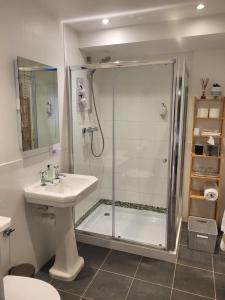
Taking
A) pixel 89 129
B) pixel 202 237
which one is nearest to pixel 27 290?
pixel 202 237

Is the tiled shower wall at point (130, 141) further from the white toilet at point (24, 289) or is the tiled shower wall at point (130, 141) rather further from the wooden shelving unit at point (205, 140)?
the white toilet at point (24, 289)

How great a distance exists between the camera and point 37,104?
2.15 m

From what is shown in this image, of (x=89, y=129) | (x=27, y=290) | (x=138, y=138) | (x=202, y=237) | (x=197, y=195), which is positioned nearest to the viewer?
(x=27, y=290)

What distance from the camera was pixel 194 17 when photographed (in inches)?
90.5

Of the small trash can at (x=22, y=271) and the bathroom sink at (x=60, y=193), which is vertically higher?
the bathroom sink at (x=60, y=193)

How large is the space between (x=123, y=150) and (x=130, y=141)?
0.53 ft

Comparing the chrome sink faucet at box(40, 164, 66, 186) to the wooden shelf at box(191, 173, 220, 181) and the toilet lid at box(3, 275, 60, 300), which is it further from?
the wooden shelf at box(191, 173, 220, 181)

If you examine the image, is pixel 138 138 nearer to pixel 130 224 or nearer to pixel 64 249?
pixel 130 224

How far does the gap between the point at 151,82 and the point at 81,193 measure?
1.68 m

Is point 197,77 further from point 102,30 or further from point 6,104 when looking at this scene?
point 6,104

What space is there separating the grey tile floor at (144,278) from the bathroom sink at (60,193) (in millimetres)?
795

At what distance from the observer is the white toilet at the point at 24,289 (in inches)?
53.5

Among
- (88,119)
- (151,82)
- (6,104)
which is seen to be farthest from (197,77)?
(6,104)

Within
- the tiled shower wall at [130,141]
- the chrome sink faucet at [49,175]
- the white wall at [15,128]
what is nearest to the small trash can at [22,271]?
the white wall at [15,128]
